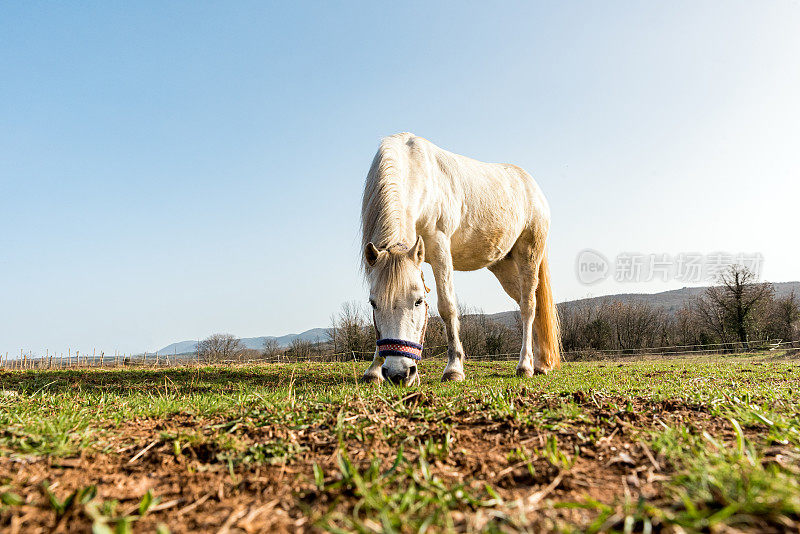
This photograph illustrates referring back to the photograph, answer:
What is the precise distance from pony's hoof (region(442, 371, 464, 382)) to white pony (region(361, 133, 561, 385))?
0.05 feet

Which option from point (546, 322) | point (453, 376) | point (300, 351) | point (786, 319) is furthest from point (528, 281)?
point (786, 319)

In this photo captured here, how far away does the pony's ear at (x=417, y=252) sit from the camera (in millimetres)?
5280

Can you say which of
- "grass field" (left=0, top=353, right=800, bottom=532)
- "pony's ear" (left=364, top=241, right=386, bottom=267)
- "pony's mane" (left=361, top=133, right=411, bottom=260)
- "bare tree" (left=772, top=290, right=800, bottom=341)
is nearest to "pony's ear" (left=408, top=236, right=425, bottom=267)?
"pony's mane" (left=361, top=133, right=411, bottom=260)

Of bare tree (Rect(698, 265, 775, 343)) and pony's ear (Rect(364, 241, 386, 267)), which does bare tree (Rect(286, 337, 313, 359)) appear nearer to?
pony's ear (Rect(364, 241, 386, 267))

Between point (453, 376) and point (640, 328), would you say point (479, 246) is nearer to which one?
point (453, 376)

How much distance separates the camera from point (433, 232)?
6.80m

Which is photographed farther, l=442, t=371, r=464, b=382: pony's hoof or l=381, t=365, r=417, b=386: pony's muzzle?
l=442, t=371, r=464, b=382: pony's hoof

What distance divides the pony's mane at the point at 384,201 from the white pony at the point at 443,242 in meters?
0.01

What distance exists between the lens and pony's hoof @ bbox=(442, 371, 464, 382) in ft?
21.0

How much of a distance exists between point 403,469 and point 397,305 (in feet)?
10.7

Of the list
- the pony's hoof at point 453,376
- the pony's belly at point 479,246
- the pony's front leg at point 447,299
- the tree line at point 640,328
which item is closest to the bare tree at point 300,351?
the tree line at point 640,328

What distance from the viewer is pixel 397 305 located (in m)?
4.96

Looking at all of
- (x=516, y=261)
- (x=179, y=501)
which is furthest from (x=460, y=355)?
(x=179, y=501)

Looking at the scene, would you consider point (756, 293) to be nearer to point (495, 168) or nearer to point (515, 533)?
point (495, 168)
